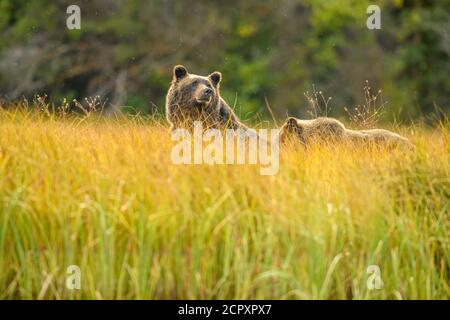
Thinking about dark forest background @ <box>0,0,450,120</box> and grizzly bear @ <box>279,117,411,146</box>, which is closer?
grizzly bear @ <box>279,117,411,146</box>

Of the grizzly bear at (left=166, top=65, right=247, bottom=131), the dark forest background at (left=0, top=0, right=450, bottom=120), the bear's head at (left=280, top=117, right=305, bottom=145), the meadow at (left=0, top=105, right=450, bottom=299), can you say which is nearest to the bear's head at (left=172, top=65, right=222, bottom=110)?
the grizzly bear at (left=166, top=65, right=247, bottom=131)

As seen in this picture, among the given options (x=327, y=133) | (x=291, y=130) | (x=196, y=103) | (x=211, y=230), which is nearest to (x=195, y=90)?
(x=196, y=103)

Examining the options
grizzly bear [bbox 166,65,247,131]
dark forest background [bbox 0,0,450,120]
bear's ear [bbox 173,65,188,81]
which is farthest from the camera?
dark forest background [bbox 0,0,450,120]

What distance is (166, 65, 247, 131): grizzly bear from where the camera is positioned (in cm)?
703

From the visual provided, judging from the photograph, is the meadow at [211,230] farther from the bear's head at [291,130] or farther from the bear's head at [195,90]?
the bear's head at [195,90]

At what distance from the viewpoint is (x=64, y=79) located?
53.8 ft

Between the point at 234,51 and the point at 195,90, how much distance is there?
10.0m

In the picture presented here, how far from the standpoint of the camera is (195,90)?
727cm

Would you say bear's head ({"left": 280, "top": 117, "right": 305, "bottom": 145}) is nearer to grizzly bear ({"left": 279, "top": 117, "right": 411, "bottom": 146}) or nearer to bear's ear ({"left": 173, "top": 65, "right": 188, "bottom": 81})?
grizzly bear ({"left": 279, "top": 117, "right": 411, "bottom": 146})

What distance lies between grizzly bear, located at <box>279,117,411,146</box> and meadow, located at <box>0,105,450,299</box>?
1968 mm

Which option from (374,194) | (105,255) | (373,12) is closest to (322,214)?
(374,194)

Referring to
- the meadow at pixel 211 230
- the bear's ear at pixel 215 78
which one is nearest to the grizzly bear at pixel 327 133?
the bear's ear at pixel 215 78

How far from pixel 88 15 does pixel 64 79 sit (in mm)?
1504

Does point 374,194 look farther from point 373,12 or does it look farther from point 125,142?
point 373,12
